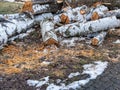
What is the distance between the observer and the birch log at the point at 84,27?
9.20 meters

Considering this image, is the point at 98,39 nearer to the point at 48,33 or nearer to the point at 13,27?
the point at 48,33

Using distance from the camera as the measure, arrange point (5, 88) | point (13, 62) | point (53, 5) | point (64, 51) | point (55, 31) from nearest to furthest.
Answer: point (5, 88) < point (13, 62) < point (64, 51) < point (55, 31) < point (53, 5)

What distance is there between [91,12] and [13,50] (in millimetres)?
3016

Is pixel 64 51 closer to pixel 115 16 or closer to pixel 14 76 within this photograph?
pixel 14 76

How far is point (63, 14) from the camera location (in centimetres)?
1003

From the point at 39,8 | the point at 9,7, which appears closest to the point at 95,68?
the point at 39,8

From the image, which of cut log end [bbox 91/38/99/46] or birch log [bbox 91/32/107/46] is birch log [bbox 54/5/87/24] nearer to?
birch log [bbox 91/32/107/46]

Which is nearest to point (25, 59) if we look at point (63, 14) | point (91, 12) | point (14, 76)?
point (14, 76)

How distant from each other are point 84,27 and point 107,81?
2720 mm

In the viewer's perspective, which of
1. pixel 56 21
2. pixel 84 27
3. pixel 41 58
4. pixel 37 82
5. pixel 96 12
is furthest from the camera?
pixel 96 12

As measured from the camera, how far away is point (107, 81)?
6891 millimetres

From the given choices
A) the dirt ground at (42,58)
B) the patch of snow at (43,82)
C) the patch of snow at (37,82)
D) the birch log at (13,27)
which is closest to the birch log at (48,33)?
the dirt ground at (42,58)

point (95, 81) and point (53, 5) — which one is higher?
point (53, 5)

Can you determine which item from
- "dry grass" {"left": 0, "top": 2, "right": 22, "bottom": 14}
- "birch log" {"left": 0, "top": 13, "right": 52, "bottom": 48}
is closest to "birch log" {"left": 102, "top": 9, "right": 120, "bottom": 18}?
"birch log" {"left": 0, "top": 13, "right": 52, "bottom": 48}
